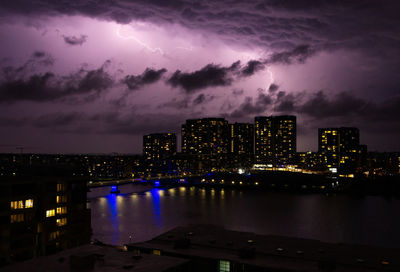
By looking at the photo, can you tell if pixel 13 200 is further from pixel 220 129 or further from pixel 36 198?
pixel 220 129

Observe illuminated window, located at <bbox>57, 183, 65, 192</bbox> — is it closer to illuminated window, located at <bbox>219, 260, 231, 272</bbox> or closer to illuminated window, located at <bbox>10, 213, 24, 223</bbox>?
illuminated window, located at <bbox>10, 213, 24, 223</bbox>

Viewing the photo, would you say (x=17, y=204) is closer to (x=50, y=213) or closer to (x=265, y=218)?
(x=50, y=213)

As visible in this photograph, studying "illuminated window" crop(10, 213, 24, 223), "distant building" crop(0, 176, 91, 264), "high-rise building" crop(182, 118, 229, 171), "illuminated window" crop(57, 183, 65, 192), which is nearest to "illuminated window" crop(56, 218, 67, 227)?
"distant building" crop(0, 176, 91, 264)

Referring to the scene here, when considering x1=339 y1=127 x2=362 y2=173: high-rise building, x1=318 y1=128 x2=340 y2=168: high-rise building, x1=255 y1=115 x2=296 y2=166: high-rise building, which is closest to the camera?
x1=339 y1=127 x2=362 y2=173: high-rise building

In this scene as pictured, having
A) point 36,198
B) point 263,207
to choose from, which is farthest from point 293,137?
point 36,198

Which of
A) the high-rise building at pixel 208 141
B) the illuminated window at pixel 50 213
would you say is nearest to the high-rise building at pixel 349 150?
the high-rise building at pixel 208 141

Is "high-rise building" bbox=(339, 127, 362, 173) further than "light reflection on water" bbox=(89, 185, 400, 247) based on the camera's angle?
Yes
